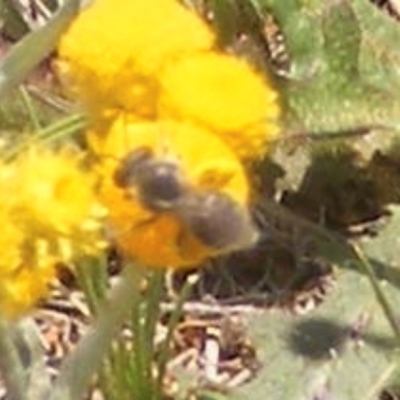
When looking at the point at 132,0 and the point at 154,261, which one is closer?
the point at 154,261

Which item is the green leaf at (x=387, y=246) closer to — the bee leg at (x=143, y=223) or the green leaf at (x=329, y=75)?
the green leaf at (x=329, y=75)

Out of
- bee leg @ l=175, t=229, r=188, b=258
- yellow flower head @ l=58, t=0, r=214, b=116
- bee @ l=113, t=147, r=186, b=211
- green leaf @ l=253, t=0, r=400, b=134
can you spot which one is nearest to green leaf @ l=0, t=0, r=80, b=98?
yellow flower head @ l=58, t=0, r=214, b=116

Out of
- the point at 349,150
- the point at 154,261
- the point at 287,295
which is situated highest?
the point at 154,261

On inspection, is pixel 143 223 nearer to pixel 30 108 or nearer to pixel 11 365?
pixel 11 365

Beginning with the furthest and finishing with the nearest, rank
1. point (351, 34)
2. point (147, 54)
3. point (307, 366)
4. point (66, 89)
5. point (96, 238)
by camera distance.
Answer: point (351, 34), point (307, 366), point (66, 89), point (147, 54), point (96, 238)

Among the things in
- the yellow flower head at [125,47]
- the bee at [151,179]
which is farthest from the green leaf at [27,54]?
the bee at [151,179]

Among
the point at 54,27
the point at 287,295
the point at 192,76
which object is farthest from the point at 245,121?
the point at 287,295

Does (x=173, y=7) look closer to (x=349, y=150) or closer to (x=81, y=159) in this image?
(x=81, y=159)

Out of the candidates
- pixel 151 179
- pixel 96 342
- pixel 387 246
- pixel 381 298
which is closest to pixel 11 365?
pixel 96 342
